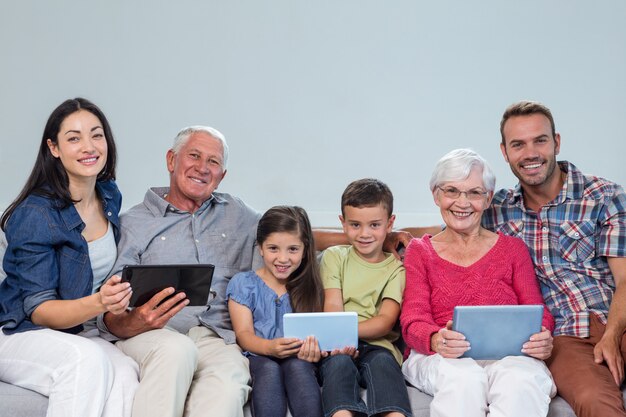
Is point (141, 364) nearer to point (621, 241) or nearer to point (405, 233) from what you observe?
point (405, 233)

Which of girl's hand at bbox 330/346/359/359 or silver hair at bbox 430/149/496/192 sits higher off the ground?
silver hair at bbox 430/149/496/192

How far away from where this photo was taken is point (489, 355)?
2598mm

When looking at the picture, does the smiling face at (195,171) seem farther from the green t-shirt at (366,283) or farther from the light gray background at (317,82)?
the light gray background at (317,82)

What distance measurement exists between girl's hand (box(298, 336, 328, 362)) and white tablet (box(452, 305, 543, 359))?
46cm

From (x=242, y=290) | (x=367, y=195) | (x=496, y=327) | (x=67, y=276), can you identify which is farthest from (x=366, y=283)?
(x=67, y=276)

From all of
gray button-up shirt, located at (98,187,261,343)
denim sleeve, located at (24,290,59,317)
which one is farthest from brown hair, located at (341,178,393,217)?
denim sleeve, located at (24,290,59,317)

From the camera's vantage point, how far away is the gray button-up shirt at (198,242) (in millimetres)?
2918

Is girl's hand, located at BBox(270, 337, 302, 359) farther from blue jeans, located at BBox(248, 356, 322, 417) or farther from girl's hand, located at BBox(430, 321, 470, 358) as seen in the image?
girl's hand, located at BBox(430, 321, 470, 358)

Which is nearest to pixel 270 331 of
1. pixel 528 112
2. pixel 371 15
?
pixel 528 112

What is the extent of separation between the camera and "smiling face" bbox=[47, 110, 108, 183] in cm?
270

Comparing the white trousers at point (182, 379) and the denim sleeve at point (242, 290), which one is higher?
the denim sleeve at point (242, 290)

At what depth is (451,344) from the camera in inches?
99.6

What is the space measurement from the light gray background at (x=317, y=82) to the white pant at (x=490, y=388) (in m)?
2.09

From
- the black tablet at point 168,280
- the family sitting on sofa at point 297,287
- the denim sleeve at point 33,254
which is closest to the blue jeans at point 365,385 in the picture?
the family sitting on sofa at point 297,287
